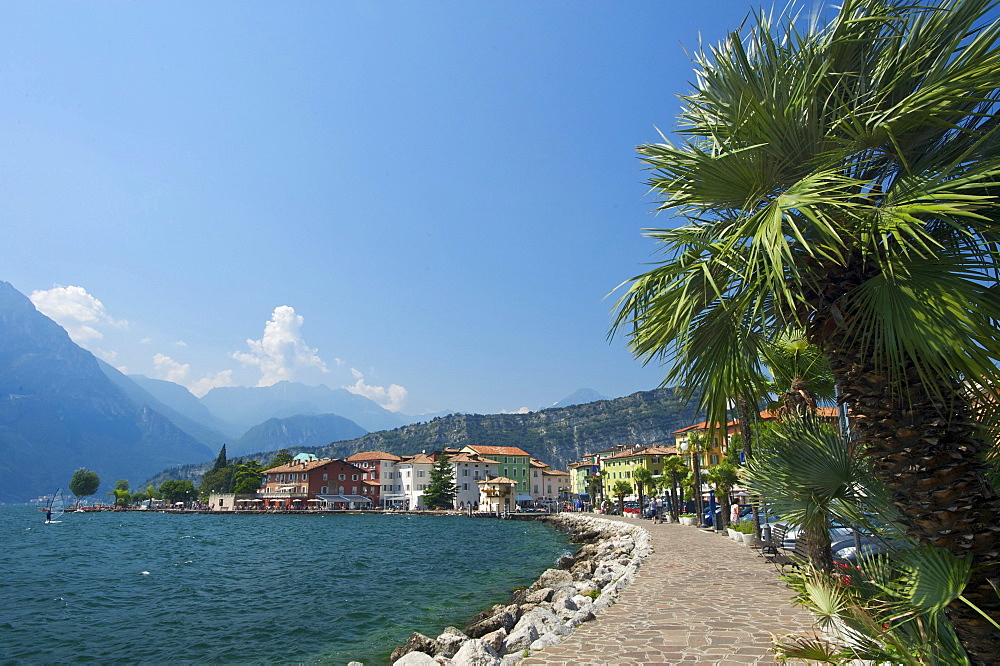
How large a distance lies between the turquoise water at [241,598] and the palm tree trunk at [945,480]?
12717mm

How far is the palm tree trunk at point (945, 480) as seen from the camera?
11.6 ft

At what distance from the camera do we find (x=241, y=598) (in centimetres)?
2177

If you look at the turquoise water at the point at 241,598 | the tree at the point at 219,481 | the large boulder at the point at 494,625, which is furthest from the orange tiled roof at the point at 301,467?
the large boulder at the point at 494,625

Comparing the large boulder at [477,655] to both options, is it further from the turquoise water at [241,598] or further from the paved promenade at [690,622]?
the turquoise water at [241,598]

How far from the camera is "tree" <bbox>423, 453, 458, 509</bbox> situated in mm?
104125

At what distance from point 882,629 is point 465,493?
4304 inches

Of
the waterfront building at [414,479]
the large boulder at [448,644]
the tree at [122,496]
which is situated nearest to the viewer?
the large boulder at [448,644]

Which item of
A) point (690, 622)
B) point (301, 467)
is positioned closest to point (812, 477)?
point (690, 622)

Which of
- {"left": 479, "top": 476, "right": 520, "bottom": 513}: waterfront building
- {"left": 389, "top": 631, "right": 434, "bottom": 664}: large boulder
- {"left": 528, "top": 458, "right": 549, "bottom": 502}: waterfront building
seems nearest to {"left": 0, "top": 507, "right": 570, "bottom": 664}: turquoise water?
{"left": 389, "top": 631, "right": 434, "bottom": 664}: large boulder

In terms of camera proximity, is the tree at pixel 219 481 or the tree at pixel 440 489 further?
the tree at pixel 219 481

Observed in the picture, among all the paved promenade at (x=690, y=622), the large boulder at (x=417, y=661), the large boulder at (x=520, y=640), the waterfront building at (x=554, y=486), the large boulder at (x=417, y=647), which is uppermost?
the paved promenade at (x=690, y=622)

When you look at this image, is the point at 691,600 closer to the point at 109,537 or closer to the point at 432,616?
the point at 432,616

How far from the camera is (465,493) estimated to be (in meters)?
110

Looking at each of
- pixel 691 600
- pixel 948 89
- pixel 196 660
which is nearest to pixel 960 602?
pixel 948 89
